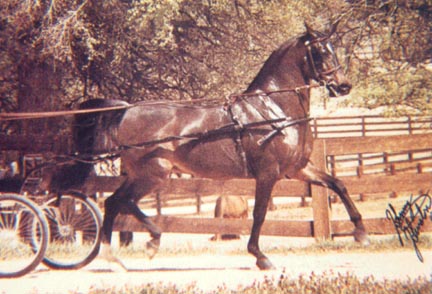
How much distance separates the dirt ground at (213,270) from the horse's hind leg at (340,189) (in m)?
0.32

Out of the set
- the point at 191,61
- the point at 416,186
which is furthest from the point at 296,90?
the point at 416,186

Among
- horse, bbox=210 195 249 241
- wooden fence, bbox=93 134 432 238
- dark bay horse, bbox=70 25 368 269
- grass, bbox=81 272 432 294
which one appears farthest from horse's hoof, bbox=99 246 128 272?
horse, bbox=210 195 249 241

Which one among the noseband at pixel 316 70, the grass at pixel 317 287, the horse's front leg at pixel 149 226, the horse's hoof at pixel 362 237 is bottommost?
the grass at pixel 317 287

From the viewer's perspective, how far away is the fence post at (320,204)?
304 inches

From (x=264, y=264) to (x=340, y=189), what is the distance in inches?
55.9

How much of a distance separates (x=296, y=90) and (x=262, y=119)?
0.51 meters

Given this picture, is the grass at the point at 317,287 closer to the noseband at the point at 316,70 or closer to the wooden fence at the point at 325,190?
the noseband at the point at 316,70

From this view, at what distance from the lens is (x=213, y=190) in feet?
25.9

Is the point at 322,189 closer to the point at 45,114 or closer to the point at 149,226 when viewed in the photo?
the point at 149,226

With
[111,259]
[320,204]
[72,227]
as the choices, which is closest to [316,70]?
[320,204]

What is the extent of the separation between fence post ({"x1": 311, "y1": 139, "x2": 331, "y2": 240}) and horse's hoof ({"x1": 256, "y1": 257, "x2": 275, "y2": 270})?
1858 mm

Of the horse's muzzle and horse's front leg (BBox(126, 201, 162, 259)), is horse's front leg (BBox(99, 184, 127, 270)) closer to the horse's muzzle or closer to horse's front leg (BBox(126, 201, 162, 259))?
horse's front leg (BBox(126, 201, 162, 259))

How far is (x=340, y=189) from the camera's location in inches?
264
